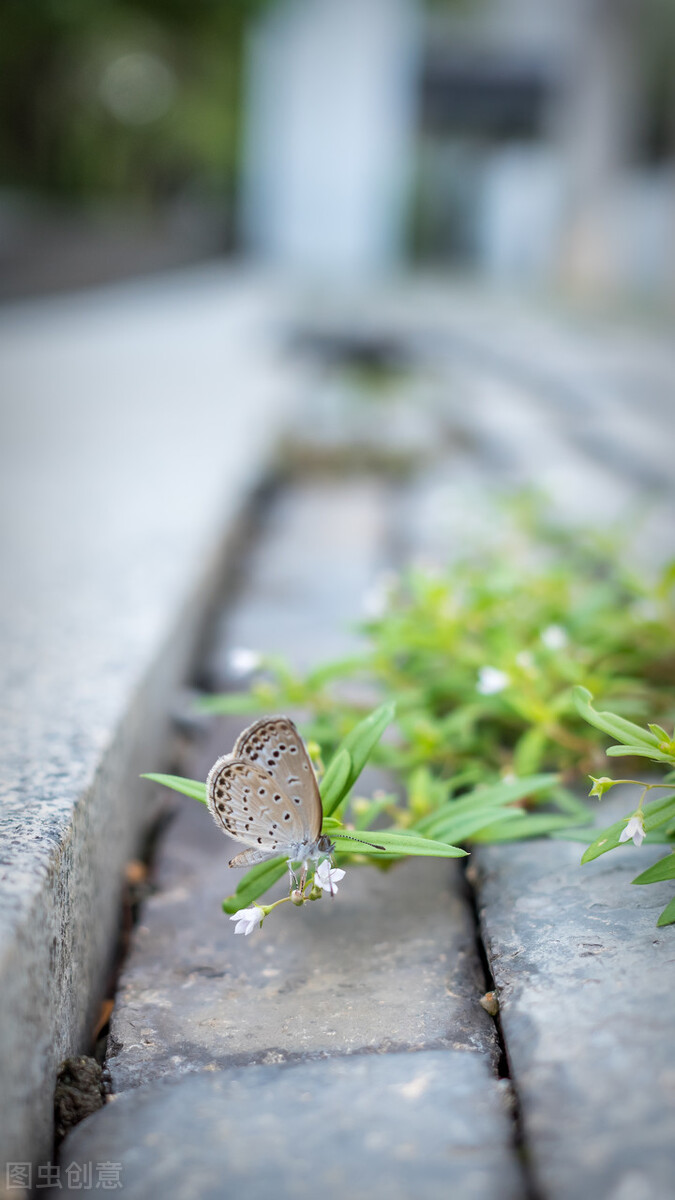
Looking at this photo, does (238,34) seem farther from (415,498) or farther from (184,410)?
(415,498)

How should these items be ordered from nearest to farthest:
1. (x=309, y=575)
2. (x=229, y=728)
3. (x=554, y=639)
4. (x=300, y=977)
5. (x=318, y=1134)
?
(x=318, y=1134) < (x=300, y=977) < (x=554, y=639) < (x=229, y=728) < (x=309, y=575)

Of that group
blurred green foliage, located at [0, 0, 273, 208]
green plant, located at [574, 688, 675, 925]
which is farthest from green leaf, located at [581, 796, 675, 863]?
blurred green foliage, located at [0, 0, 273, 208]

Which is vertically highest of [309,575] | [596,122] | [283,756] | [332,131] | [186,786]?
[596,122]

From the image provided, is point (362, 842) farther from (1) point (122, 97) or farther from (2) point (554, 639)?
(1) point (122, 97)

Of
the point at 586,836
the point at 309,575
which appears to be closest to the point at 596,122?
the point at 309,575

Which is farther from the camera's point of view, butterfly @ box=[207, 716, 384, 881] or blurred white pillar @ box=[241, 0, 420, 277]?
blurred white pillar @ box=[241, 0, 420, 277]

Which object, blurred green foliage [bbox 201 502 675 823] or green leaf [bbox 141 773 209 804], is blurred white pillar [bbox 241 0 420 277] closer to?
blurred green foliage [bbox 201 502 675 823]

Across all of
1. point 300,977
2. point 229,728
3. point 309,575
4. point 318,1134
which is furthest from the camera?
point 309,575

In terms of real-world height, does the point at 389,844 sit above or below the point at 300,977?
above
